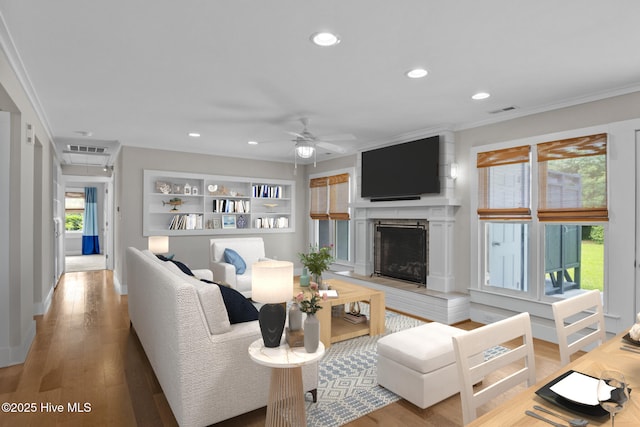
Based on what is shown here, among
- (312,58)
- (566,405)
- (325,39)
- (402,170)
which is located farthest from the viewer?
(402,170)

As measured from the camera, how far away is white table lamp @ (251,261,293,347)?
2.07m

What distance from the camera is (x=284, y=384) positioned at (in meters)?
2.10

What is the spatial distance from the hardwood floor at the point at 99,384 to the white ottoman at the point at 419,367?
0.32 ft

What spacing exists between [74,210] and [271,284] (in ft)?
41.1

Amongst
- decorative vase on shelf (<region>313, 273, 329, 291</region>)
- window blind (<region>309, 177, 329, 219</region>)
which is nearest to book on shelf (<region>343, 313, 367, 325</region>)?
decorative vase on shelf (<region>313, 273, 329, 291</region>)

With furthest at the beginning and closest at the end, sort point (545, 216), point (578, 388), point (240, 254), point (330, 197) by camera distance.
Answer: point (330, 197) < point (240, 254) < point (545, 216) < point (578, 388)

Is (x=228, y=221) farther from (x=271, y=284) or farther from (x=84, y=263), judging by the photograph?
(x=84, y=263)

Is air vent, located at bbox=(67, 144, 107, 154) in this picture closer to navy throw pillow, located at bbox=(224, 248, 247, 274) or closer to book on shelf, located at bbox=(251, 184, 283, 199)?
book on shelf, located at bbox=(251, 184, 283, 199)

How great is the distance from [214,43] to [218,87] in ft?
2.87

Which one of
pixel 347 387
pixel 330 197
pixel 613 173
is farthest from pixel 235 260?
pixel 613 173

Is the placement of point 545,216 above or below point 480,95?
below

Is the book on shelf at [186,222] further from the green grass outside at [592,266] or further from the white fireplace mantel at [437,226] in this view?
the green grass outside at [592,266]

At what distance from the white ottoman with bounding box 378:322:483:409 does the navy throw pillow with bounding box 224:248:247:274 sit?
3.03 metres

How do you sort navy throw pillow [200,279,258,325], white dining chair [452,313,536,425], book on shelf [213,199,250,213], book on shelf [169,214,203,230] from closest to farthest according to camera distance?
white dining chair [452,313,536,425], navy throw pillow [200,279,258,325], book on shelf [169,214,203,230], book on shelf [213,199,250,213]
